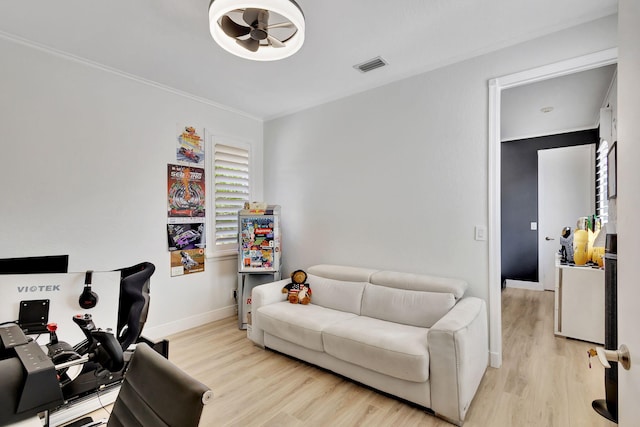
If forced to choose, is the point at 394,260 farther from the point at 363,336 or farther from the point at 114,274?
the point at 114,274

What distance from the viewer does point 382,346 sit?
2.20m

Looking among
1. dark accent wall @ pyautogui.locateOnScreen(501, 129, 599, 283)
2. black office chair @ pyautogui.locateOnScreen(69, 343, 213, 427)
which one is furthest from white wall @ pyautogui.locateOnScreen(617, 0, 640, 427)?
dark accent wall @ pyautogui.locateOnScreen(501, 129, 599, 283)

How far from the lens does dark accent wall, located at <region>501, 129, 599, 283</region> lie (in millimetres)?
5379

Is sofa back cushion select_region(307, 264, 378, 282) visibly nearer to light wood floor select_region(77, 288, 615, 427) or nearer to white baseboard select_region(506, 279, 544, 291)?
light wood floor select_region(77, 288, 615, 427)

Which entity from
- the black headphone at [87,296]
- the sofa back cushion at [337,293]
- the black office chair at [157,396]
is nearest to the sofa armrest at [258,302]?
the sofa back cushion at [337,293]

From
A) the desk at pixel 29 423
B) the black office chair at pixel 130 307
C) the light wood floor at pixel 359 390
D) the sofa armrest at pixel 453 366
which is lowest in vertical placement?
the light wood floor at pixel 359 390

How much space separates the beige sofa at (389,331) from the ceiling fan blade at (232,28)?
2307mm

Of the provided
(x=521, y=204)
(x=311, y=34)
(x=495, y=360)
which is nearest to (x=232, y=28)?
(x=311, y=34)

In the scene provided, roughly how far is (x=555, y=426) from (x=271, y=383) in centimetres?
196

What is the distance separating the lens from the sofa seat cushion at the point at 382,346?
2057 mm

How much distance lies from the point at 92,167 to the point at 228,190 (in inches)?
58.5

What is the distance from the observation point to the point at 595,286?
3148 millimetres

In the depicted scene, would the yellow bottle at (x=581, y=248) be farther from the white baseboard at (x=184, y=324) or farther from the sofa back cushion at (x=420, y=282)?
the white baseboard at (x=184, y=324)

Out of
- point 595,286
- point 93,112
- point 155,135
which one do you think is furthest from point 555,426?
point 93,112
